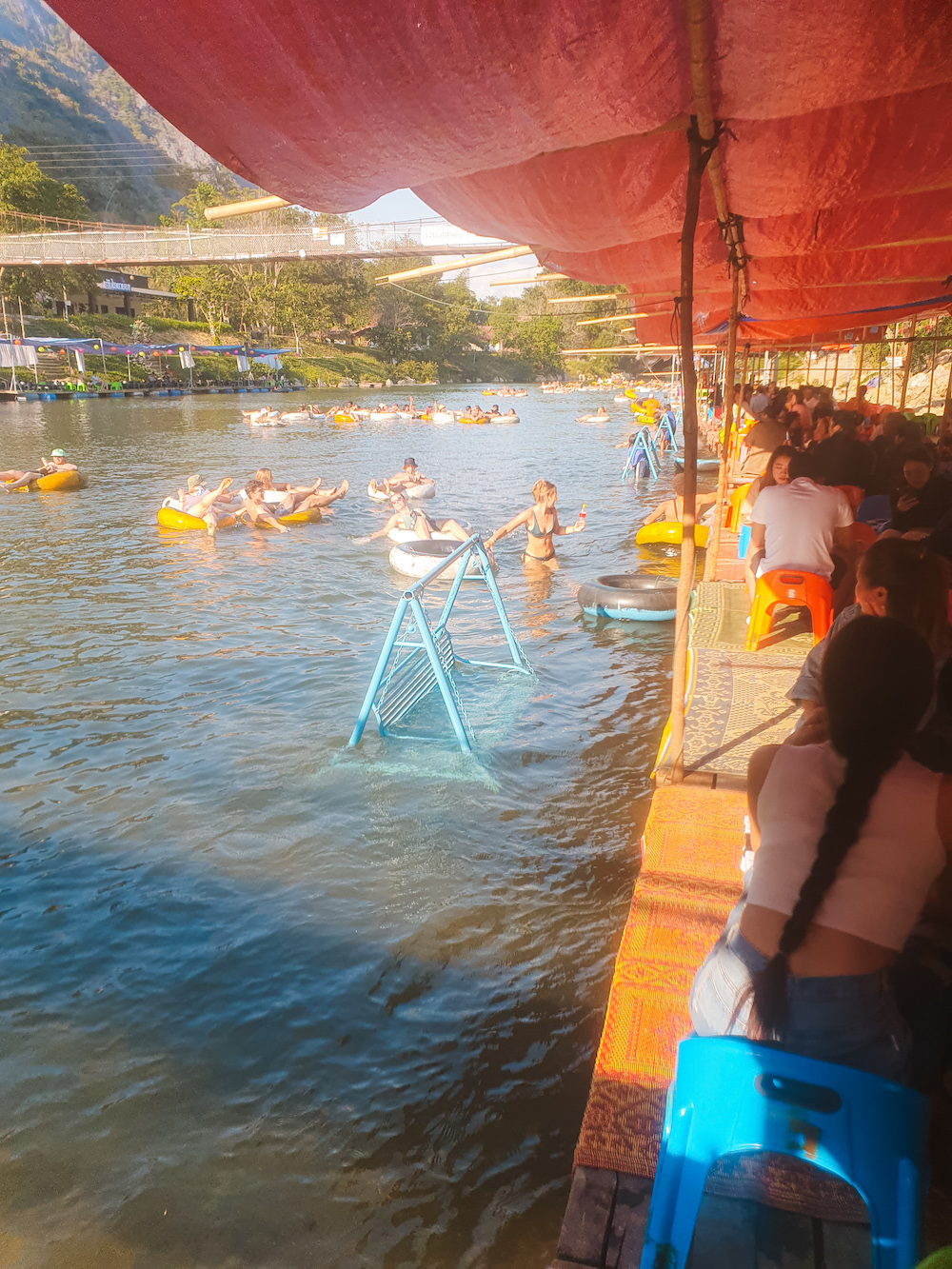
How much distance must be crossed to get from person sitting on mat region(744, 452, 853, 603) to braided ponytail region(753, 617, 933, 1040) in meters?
3.81

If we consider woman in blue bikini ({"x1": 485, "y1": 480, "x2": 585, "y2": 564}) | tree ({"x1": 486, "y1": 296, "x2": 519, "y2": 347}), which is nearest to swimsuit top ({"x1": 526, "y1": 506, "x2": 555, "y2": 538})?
woman in blue bikini ({"x1": 485, "y1": 480, "x2": 585, "y2": 564})

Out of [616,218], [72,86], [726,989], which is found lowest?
[726,989]

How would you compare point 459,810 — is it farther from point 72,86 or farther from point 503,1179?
point 72,86

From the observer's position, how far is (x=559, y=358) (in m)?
109

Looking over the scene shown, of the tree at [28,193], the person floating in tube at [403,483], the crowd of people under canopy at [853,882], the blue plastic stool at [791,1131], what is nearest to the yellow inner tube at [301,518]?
the person floating in tube at [403,483]

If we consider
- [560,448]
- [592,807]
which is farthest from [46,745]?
[560,448]

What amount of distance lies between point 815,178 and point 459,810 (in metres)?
4.07

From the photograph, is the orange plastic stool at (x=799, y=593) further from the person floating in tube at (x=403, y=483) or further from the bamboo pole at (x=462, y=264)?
the person floating in tube at (x=403, y=483)

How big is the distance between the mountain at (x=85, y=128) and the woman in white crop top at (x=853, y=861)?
129950 mm

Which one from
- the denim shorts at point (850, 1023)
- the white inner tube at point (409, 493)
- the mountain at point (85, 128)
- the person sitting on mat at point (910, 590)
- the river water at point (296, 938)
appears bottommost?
the river water at point (296, 938)

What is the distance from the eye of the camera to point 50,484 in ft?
63.7

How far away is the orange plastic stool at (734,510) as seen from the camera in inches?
387

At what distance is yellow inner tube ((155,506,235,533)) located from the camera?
1515 cm

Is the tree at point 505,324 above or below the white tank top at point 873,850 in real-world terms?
above
